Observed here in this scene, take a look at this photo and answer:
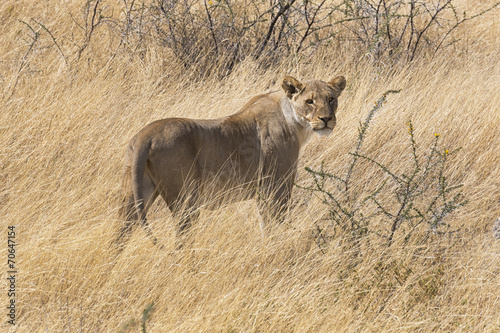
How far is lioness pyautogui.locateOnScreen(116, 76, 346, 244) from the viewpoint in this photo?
4.01 metres

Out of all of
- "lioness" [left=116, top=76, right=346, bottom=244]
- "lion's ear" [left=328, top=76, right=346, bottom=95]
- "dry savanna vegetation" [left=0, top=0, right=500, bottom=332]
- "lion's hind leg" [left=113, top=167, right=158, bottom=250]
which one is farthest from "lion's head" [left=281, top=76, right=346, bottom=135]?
A: "lion's hind leg" [left=113, top=167, right=158, bottom=250]

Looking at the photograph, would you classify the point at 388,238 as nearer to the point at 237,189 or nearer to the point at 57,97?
the point at 237,189

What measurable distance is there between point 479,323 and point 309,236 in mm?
1163

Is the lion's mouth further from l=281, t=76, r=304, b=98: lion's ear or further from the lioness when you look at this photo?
l=281, t=76, r=304, b=98: lion's ear

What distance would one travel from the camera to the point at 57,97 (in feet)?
20.6

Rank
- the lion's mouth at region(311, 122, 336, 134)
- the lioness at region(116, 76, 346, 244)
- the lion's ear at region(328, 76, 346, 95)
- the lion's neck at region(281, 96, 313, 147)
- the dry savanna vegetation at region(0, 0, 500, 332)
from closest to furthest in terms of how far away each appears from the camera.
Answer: the dry savanna vegetation at region(0, 0, 500, 332) → the lioness at region(116, 76, 346, 244) → the lion's mouth at region(311, 122, 336, 134) → the lion's neck at region(281, 96, 313, 147) → the lion's ear at region(328, 76, 346, 95)

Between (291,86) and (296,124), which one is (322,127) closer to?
(296,124)

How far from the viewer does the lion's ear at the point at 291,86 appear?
474cm

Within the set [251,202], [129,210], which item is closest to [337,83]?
[251,202]

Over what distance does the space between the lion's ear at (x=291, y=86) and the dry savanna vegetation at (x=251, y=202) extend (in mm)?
558

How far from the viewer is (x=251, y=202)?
195 inches

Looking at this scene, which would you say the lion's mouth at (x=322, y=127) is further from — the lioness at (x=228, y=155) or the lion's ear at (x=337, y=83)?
the lion's ear at (x=337, y=83)

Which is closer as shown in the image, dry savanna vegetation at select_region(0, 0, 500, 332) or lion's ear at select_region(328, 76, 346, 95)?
dry savanna vegetation at select_region(0, 0, 500, 332)

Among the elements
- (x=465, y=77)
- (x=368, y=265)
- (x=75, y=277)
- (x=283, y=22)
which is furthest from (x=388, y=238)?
(x=283, y=22)
